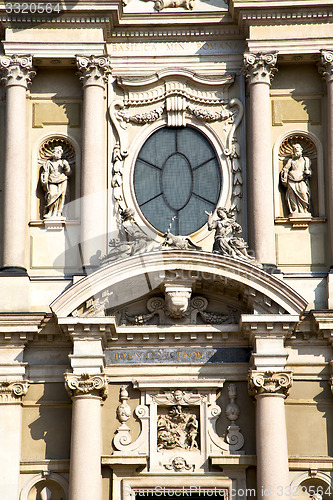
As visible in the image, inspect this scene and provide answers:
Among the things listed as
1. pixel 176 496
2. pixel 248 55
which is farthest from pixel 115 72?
pixel 176 496

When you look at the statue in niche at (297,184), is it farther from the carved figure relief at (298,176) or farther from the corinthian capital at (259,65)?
the corinthian capital at (259,65)

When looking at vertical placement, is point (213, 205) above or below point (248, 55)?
below

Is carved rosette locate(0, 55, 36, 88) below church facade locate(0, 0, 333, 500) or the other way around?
the other way around

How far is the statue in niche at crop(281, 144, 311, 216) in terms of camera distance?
22.0 meters

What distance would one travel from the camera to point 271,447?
2002 centimetres

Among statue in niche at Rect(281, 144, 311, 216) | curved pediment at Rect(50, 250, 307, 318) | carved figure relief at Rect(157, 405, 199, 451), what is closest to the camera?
curved pediment at Rect(50, 250, 307, 318)

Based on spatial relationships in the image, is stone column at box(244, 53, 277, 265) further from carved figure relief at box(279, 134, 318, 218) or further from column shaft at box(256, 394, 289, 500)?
column shaft at box(256, 394, 289, 500)

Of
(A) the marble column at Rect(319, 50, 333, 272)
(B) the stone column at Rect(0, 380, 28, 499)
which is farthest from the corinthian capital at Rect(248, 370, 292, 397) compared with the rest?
(B) the stone column at Rect(0, 380, 28, 499)

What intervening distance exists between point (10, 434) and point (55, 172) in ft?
15.0

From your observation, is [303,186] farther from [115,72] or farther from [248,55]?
[115,72]

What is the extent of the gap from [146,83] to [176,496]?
708cm

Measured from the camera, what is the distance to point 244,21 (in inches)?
885

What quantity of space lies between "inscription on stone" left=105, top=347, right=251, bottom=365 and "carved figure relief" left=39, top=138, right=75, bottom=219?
2.70 m

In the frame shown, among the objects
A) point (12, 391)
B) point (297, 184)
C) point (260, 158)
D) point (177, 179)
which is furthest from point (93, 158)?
point (12, 391)
